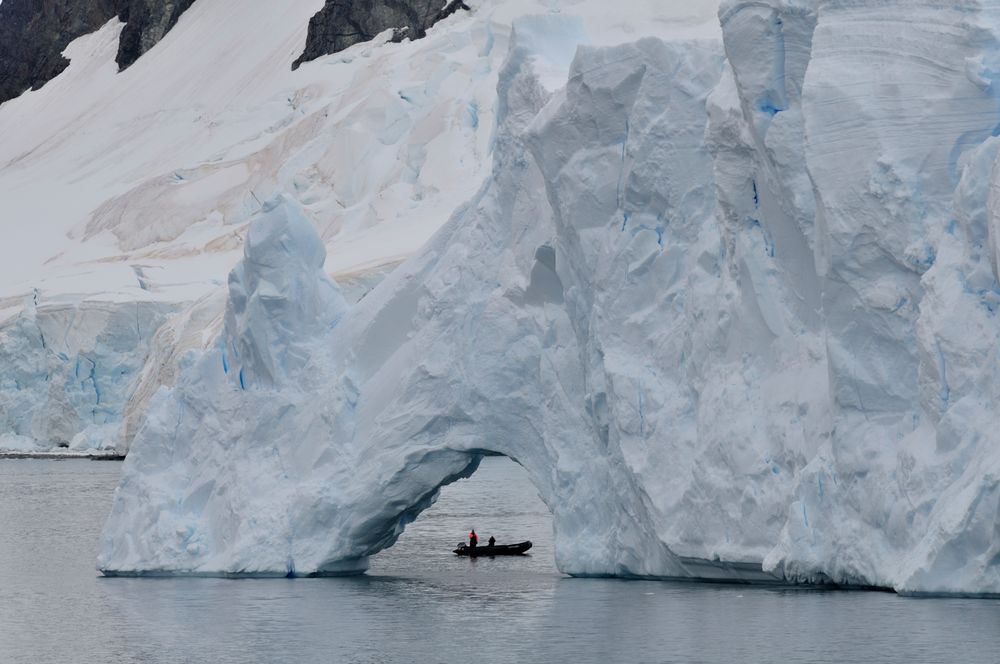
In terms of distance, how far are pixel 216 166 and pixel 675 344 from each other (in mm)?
62368

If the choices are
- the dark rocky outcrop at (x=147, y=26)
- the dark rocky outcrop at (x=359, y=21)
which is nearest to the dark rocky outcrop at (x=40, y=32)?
the dark rocky outcrop at (x=147, y=26)

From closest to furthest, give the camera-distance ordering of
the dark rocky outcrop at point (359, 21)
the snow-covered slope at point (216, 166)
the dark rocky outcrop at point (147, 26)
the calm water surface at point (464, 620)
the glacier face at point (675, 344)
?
the calm water surface at point (464, 620), the glacier face at point (675, 344), the snow-covered slope at point (216, 166), the dark rocky outcrop at point (359, 21), the dark rocky outcrop at point (147, 26)

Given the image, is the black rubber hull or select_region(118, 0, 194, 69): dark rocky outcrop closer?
the black rubber hull

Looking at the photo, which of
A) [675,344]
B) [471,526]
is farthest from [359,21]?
[675,344]

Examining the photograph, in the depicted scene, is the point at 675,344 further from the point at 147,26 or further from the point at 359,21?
the point at 147,26

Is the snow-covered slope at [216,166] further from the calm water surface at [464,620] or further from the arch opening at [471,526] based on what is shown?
the calm water surface at [464,620]

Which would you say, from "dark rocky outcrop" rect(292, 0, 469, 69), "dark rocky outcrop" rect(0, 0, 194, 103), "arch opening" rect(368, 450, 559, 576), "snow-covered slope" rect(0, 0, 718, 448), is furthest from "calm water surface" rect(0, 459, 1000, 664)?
"dark rocky outcrop" rect(0, 0, 194, 103)

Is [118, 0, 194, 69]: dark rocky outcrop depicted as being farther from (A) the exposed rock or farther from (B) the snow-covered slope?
(A) the exposed rock

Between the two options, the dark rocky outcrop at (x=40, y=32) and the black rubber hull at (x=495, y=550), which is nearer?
the black rubber hull at (x=495, y=550)

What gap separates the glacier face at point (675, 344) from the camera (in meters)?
17.1

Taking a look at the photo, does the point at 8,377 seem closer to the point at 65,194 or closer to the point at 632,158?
the point at 65,194

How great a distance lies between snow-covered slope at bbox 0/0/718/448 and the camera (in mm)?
59219

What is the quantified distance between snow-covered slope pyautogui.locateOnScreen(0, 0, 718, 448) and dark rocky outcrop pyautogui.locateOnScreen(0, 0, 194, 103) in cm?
939

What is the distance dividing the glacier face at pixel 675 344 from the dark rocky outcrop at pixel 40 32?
98.8m
